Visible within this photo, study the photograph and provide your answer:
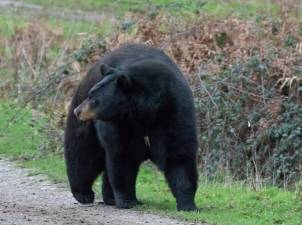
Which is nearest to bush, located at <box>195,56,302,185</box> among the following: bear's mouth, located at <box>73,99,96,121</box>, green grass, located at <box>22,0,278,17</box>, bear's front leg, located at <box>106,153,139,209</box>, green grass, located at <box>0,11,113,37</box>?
green grass, located at <box>22,0,278,17</box>

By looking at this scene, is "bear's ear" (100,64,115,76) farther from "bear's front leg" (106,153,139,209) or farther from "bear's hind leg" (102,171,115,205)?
"bear's hind leg" (102,171,115,205)

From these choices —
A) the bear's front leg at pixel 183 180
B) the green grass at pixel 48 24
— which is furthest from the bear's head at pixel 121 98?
the green grass at pixel 48 24

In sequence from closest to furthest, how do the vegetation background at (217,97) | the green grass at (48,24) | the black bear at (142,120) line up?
1. the black bear at (142,120)
2. the vegetation background at (217,97)
3. the green grass at (48,24)

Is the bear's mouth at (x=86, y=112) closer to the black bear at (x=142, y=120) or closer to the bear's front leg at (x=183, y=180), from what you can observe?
the black bear at (x=142, y=120)

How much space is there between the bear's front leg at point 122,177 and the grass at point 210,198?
19 cm

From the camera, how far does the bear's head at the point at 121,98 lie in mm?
11422

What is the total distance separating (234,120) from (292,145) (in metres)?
1.14

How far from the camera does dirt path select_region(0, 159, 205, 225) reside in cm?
1089

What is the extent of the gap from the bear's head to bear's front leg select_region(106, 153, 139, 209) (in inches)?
19.1

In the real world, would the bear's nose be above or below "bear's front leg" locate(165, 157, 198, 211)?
above

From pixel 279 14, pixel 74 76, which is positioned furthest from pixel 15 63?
pixel 279 14

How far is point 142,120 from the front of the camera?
37.7ft

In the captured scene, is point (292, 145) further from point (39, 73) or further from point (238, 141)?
point (39, 73)

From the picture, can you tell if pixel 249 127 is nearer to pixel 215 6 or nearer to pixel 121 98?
pixel 121 98
